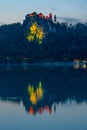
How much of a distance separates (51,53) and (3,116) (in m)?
65.5

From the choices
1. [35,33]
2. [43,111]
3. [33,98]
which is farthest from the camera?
[35,33]

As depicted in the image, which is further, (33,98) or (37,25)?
(37,25)

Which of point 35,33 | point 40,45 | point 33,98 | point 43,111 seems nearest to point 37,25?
point 35,33

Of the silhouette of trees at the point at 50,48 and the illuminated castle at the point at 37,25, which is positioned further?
the illuminated castle at the point at 37,25

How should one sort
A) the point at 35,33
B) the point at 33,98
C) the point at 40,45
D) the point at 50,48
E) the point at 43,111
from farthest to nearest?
1. the point at 35,33
2. the point at 40,45
3. the point at 50,48
4. the point at 33,98
5. the point at 43,111

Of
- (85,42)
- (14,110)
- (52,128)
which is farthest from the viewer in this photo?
(85,42)

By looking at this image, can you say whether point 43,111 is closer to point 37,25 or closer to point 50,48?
point 50,48

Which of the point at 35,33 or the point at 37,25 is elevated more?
the point at 37,25

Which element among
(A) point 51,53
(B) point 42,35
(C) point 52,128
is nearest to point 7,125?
(C) point 52,128

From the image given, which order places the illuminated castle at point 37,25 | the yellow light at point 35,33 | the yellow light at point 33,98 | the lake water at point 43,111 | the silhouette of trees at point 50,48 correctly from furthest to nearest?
the illuminated castle at point 37,25, the yellow light at point 35,33, the silhouette of trees at point 50,48, the yellow light at point 33,98, the lake water at point 43,111

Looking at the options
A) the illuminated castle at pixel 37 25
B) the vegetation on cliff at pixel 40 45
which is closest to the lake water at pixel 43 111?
the vegetation on cliff at pixel 40 45

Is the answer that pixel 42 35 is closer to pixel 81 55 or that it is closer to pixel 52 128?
pixel 81 55

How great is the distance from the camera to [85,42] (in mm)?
83312

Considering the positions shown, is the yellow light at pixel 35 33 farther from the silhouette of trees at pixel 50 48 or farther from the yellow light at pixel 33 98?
the yellow light at pixel 33 98
